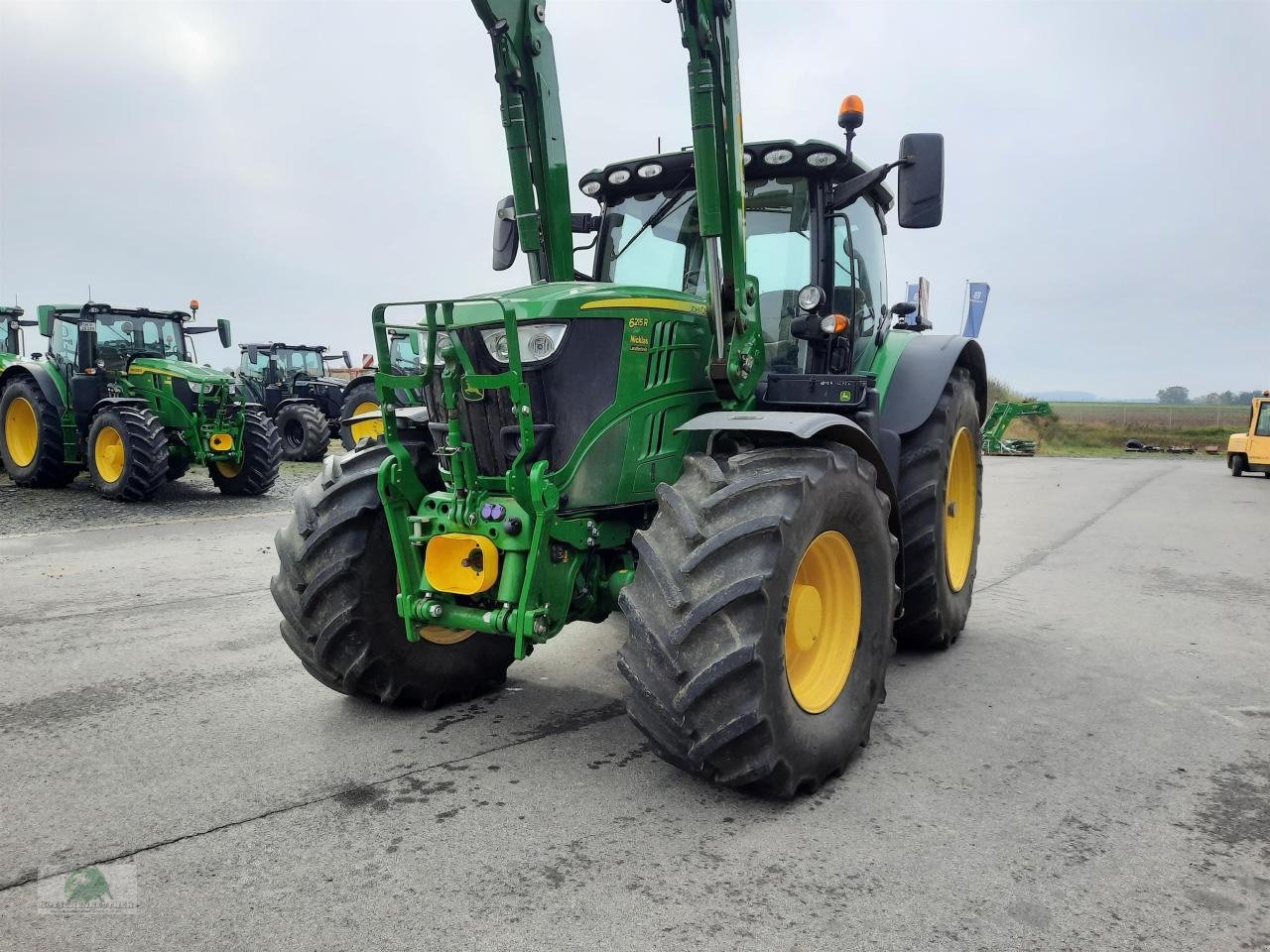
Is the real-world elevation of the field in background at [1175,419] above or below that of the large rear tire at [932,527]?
below

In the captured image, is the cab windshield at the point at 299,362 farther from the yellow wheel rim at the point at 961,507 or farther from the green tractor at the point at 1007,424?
the yellow wheel rim at the point at 961,507

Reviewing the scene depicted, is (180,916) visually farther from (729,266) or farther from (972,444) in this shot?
(972,444)

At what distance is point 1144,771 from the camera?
3439mm

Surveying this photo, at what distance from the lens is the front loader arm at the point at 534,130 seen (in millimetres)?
4027

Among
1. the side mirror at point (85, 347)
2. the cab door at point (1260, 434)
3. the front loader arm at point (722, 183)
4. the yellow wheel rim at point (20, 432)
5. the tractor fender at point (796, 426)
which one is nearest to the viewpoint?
the tractor fender at point (796, 426)

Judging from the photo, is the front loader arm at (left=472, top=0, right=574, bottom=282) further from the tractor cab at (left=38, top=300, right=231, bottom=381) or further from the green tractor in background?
the green tractor in background

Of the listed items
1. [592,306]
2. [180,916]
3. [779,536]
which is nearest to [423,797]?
[180,916]

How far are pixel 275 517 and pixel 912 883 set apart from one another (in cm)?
966

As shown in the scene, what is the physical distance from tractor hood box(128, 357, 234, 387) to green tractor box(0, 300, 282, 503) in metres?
0.01

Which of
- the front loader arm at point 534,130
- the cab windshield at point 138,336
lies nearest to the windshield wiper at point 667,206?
the front loader arm at point 534,130

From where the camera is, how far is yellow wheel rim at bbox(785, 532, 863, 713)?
338cm

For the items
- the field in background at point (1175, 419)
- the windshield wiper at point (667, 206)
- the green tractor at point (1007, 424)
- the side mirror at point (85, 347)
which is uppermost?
the windshield wiper at point (667, 206)

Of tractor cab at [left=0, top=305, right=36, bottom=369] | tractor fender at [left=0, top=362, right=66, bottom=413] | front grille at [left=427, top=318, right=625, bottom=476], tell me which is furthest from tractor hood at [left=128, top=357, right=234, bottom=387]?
front grille at [left=427, top=318, right=625, bottom=476]

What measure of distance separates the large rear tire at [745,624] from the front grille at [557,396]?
0.48 m
